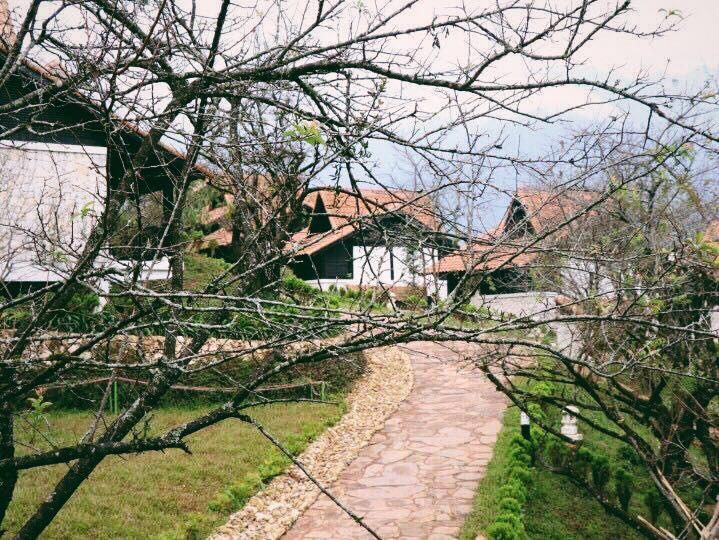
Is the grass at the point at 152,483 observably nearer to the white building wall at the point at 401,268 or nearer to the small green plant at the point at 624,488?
the white building wall at the point at 401,268

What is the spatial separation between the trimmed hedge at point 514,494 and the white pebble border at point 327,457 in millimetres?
1982

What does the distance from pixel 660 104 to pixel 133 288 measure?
252 centimetres

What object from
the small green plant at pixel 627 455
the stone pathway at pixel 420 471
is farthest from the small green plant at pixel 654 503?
the small green plant at pixel 627 455

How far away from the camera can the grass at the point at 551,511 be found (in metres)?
7.75

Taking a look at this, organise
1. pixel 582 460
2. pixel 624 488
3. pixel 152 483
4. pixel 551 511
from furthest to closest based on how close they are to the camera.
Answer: pixel 551 511 → pixel 152 483 → pixel 582 460 → pixel 624 488

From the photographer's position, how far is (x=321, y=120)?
3.74 meters

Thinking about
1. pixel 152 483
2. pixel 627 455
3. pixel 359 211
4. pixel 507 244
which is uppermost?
pixel 359 211

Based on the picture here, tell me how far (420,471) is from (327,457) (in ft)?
4.78

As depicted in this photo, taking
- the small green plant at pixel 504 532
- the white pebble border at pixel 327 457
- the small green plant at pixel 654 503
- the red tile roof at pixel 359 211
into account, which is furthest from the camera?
the white pebble border at pixel 327 457

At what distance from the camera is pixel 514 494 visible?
7559 millimetres

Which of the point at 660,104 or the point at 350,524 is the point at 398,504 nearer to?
the point at 350,524

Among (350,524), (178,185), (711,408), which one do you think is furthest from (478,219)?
(350,524)

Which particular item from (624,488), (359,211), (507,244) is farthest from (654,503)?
(359,211)

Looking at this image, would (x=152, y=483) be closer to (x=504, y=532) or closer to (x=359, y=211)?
(x=504, y=532)
